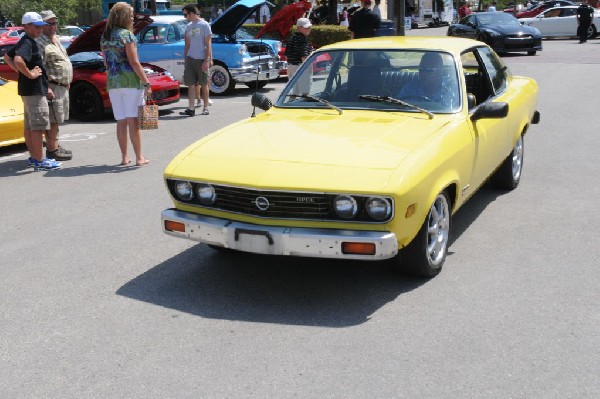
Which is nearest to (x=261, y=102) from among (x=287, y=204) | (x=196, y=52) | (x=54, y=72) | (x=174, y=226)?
(x=174, y=226)

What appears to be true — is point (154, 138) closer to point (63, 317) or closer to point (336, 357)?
point (63, 317)

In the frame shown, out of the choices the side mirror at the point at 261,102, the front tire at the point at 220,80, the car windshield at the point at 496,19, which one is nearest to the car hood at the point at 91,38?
the front tire at the point at 220,80

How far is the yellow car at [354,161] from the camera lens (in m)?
4.44

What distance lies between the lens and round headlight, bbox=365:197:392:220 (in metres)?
4.39

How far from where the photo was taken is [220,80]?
53.1ft

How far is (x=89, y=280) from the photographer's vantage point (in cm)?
525

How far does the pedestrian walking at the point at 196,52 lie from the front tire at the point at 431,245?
335 inches

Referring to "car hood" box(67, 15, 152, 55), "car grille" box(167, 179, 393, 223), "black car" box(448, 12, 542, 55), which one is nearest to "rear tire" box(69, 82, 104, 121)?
"car hood" box(67, 15, 152, 55)

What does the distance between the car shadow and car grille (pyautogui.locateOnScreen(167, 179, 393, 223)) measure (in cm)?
56

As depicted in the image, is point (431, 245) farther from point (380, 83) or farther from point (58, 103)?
point (58, 103)

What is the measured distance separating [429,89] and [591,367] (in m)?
2.66

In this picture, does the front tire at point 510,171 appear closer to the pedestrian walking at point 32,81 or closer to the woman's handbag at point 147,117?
the woman's handbag at point 147,117

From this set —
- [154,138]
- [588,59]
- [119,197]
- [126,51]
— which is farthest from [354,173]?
[588,59]

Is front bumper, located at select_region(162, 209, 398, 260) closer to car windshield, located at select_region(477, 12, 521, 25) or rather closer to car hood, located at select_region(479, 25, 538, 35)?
car hood, located at select_region(479, 25, 538, 35)
